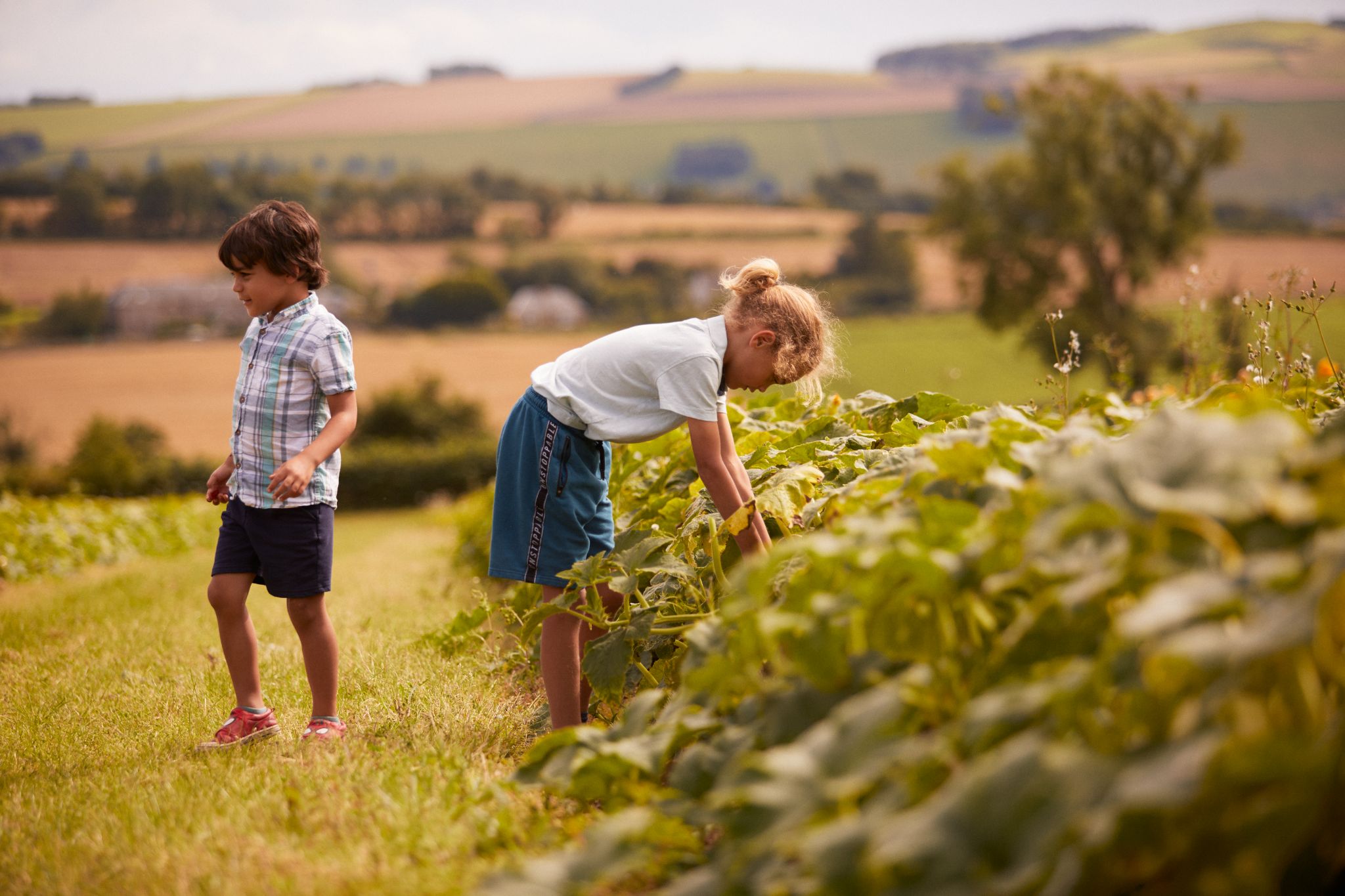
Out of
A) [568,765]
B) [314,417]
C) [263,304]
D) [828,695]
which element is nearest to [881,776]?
[828,695]

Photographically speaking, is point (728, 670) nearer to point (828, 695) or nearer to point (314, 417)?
point (828, 695)

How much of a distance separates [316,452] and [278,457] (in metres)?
0.20

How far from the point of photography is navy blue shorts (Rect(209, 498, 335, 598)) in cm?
316

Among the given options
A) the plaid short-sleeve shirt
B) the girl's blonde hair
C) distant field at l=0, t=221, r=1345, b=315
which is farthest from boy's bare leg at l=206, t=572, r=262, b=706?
distant field at l=0, t=221, r=1345, b=315

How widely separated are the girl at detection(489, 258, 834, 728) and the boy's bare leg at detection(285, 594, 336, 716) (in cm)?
59

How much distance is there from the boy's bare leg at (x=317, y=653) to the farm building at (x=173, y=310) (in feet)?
170

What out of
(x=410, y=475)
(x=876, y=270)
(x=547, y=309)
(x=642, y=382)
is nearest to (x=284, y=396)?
(x=642, y=382)

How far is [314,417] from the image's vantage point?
3.29 meters

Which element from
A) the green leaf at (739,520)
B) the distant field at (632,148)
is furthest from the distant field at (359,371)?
the green leaf at (739,520)

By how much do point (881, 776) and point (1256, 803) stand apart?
52 centimetres

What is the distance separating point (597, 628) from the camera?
3.44 m

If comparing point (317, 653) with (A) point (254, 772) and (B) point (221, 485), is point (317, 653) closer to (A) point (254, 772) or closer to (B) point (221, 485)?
(A) point (254, 772)

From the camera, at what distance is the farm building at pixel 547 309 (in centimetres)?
6125

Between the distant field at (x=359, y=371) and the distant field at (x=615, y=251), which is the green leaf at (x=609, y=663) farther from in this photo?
the distant field at (x=615, y=251)
